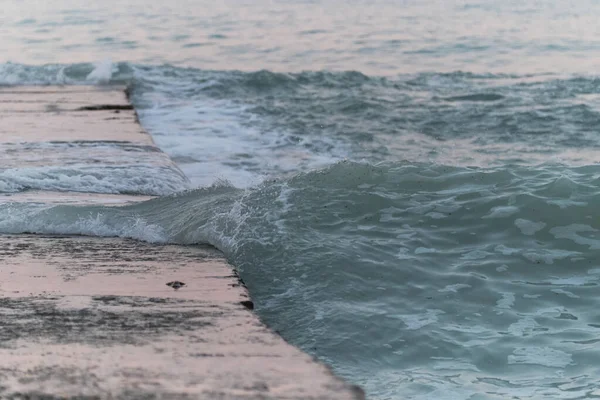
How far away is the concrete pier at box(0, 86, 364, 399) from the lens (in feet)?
8.27

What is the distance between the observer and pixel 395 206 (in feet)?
18.2

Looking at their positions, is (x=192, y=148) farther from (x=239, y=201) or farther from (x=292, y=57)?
(x=292, y=57)

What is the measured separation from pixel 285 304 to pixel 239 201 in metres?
1.25

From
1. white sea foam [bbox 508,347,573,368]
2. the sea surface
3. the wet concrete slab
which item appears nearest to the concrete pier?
the wet concrete slab

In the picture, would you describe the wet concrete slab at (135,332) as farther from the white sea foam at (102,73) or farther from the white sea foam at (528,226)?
the white sea foam at (102,73)

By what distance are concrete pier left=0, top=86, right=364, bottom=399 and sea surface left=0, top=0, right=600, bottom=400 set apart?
0.36 m

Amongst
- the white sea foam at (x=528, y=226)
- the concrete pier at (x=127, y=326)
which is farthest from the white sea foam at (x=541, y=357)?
the white sea foam at (x=528, y=226)

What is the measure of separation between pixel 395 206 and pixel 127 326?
274cm

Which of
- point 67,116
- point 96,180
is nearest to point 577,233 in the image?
point 96,180

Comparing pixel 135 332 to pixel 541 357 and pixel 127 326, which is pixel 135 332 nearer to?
pixel 127 326

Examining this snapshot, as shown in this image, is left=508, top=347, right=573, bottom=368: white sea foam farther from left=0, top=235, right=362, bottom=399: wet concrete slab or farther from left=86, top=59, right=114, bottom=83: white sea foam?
left=86, top=59, right=114, bottom=83: white sea foam

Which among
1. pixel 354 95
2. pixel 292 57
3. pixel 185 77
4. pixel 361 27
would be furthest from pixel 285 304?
pixel 361 27

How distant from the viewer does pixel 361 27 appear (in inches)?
709

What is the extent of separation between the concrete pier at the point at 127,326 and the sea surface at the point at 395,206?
356 millimetres
